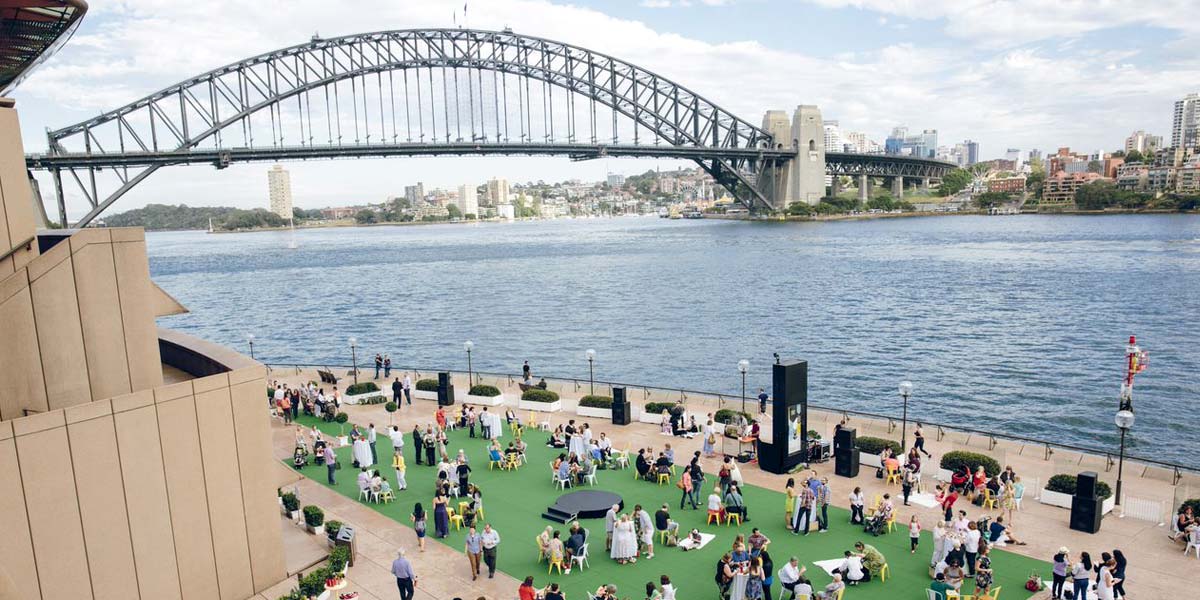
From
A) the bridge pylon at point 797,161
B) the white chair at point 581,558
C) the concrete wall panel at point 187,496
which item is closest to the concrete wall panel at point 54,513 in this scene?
the concrete wall panel at point 187,496

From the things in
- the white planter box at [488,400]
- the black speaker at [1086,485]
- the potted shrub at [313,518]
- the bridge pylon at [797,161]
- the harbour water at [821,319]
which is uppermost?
the bridge pylon at [797,161]

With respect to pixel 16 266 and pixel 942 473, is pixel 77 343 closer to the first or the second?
pixel 16 266

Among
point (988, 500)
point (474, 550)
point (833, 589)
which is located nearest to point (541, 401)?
point (474, 550)

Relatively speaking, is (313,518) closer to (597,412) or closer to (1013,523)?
(597,412)

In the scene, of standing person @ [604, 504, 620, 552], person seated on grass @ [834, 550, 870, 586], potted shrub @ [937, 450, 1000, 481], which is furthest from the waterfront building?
standing person @ [604, 504, 620, 552]

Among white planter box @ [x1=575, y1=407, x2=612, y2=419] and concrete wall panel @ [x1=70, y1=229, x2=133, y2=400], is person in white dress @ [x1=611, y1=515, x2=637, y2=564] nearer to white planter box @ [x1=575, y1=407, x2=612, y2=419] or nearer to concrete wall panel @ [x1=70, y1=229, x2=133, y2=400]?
concrete wall panel @ [x1=70, y1=229, x2=133, y2=400]

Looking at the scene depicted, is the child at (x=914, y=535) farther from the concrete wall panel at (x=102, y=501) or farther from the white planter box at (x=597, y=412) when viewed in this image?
the concrete wall panel at (x=102, y=501)
